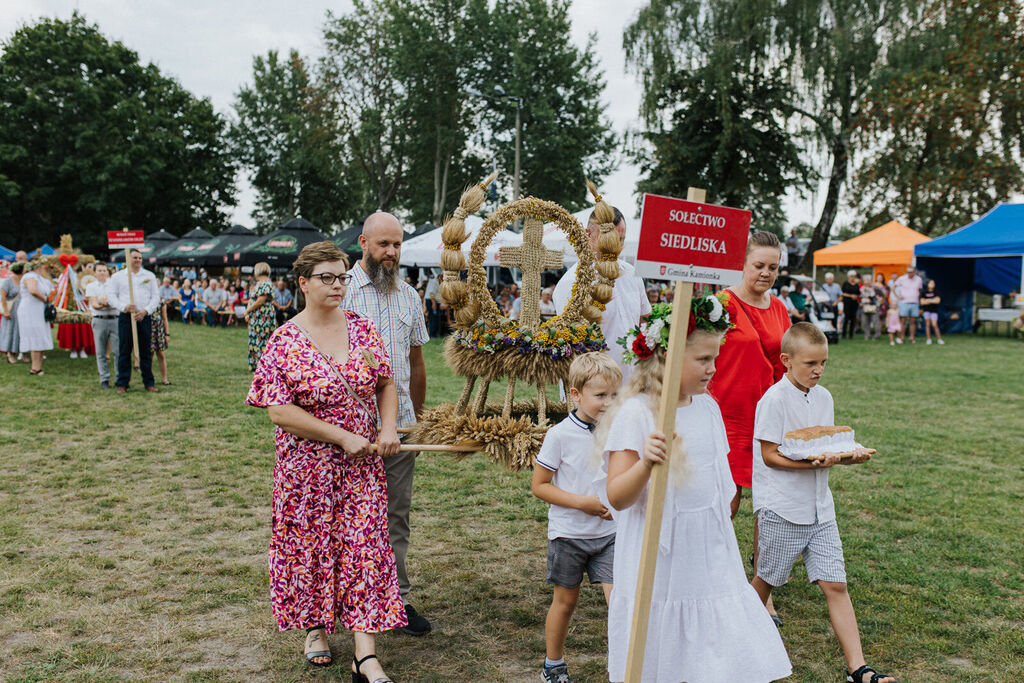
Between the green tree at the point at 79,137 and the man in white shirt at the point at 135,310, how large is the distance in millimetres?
34093

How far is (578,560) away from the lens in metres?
3.47

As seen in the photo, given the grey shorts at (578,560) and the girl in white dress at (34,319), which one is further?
the girl in white dress at (34,319)

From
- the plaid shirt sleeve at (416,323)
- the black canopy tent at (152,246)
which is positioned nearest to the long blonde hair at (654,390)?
the plaid shirt sleeve at (416,323)

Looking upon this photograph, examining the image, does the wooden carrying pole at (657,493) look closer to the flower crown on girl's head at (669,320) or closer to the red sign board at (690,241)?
the red sign board at (690,241)

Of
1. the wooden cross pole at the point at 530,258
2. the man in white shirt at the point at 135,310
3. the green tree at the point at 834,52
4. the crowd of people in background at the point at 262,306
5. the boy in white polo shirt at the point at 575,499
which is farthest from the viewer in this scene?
the green tree at the point at 834,52

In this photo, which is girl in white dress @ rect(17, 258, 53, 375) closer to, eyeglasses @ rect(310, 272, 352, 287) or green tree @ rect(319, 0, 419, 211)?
eyeglasses @ rect(310, 272, 352, 287)

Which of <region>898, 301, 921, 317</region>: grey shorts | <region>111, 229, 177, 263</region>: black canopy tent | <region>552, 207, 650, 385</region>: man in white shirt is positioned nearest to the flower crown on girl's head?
<region>552, 207, 650, 385</region>: man in white shirt

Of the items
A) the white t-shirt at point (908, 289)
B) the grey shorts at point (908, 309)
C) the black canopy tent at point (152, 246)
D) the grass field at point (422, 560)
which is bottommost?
the grass field at point (422, 560)

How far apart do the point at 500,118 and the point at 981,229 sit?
23.9 metres

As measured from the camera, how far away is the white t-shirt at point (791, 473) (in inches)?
140

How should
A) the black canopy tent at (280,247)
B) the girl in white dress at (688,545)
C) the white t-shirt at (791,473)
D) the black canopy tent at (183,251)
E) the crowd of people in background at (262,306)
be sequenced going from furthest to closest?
the black canopy tent at (183,251) < the black canopy tent at (280,247) < the crowd of people in background at (262,306) < the white t-shirt at (791,473) < the girl in white dress at (688,545)

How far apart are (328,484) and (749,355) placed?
228 centimetres

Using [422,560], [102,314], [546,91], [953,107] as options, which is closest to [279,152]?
[546,91]

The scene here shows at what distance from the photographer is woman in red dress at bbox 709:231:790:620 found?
4066 mm
